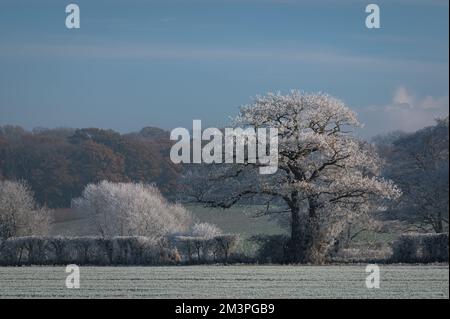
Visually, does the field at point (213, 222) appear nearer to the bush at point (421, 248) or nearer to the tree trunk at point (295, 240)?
the tree trunk at point (295, 240)

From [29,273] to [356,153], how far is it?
15.4 metres

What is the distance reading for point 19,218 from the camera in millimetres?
50000

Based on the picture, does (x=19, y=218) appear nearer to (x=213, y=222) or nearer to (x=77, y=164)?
(x=213, y=222)

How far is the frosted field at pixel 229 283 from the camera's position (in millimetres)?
21906

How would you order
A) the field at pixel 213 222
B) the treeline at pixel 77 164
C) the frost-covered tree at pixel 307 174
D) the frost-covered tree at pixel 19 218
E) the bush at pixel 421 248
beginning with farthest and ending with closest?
the treeline at pixel 77 164 → the field at pixel 213 222 → the frost-covered tree at pixel 19 218 → the frost-covered tree at pixel 307 174 → the bush at pixel 421 248

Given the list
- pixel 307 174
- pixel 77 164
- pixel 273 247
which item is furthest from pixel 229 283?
pixel 77 164

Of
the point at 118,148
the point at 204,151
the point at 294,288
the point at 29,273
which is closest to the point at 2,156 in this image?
the point at 118,148

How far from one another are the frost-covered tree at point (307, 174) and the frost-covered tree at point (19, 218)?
15454 millimetres

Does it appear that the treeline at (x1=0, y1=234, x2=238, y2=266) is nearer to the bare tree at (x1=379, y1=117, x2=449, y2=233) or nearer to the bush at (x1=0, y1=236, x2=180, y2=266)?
the bush at (x1=0, y1=236, x2=180, y2=266)

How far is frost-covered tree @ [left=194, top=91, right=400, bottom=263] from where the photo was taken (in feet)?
120

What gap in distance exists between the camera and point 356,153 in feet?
124

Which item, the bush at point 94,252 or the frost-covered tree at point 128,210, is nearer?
the bush at point 94,252

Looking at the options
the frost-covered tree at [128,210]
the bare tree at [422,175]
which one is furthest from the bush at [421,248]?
the frost-covered tree at [128,210]
